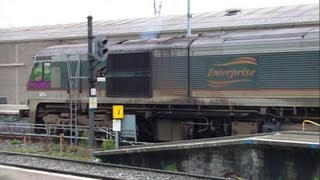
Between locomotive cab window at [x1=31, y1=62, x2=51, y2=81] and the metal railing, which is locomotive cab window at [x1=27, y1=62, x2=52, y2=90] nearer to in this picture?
locomotive cab window at [x1=31, y1=62, x2=51, y2=81]

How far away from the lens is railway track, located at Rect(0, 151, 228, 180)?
1071 cm

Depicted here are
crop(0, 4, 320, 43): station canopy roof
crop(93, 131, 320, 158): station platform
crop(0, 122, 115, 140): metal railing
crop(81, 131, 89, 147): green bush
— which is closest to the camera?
crop(93, 131, 320, 158): station platform

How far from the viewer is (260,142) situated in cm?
974

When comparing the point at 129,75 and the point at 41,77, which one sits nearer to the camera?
the point at 129,75

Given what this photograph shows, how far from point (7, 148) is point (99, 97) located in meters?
3.43

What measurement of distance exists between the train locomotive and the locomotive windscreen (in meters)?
0.03

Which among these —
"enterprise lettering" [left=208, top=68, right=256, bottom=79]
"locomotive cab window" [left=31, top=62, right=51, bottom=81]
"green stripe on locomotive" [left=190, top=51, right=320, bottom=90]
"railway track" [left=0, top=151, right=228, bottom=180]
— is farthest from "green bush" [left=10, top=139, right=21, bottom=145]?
"enterprise lettering" [left=208, top=68, right=256, bottom=79]

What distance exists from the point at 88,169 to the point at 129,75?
5556mm

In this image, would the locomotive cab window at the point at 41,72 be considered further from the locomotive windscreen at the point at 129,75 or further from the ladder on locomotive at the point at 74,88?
the locomotive windscreen at the point at 129,75

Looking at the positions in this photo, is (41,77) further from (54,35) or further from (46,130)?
(54,35)

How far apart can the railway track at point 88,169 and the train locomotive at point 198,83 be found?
13.4 feet

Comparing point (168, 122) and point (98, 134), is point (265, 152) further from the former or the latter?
point (98, 134)

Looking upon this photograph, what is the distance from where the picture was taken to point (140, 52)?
1689 centimetres

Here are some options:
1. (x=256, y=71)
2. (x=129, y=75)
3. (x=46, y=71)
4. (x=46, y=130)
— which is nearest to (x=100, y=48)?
(x=129, y=75)
